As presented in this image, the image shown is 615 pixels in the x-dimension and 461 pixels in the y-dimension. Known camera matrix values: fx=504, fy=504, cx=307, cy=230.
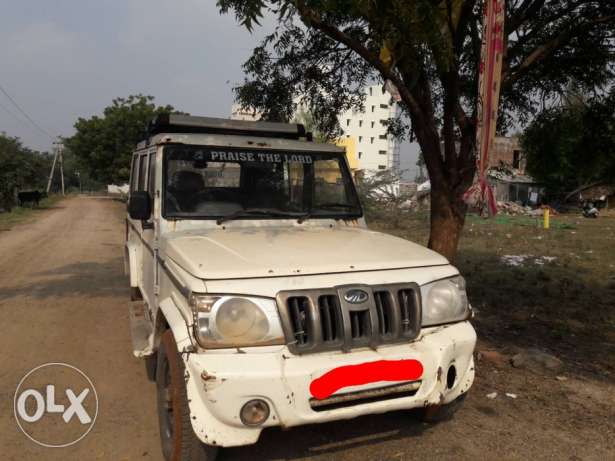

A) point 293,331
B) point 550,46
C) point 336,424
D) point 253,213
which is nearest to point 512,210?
point 550,46

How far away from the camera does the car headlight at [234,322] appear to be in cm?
246

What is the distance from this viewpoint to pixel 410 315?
9.02ft

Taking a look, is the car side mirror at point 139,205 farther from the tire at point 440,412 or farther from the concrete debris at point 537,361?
the concrete debris at point 537,361


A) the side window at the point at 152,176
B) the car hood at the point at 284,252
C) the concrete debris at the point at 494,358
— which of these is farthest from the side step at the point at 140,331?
the concrete debris at the point at 494,358

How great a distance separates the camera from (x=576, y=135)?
6469mm

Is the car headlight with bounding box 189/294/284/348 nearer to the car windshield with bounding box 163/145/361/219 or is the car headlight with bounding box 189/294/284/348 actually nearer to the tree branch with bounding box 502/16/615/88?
the car windshield with bounding box 163/145/361/219

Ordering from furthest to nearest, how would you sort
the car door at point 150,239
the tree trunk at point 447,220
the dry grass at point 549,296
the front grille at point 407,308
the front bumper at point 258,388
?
1. the tree trunk at point 447,220
2. the dry grass at point 549,296
3. the car door at point 150,239
4. the front grille at point 407,308
5. the front bumper at point 258,388

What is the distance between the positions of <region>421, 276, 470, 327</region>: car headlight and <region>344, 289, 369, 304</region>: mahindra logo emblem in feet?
1.32

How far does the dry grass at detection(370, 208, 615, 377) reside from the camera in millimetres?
5230

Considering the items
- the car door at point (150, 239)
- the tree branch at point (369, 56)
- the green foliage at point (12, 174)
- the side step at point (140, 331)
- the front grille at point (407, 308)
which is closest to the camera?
the front grille at point (407, 308)

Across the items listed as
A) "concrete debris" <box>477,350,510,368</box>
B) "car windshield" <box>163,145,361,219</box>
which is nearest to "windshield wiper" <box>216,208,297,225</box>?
"car windshield" <box>163,145,361,219</box>

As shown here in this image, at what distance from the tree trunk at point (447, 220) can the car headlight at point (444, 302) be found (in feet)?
8.05

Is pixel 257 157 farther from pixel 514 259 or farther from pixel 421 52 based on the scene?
pixel 514 259

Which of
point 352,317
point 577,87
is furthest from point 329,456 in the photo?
Result: point 577,87
